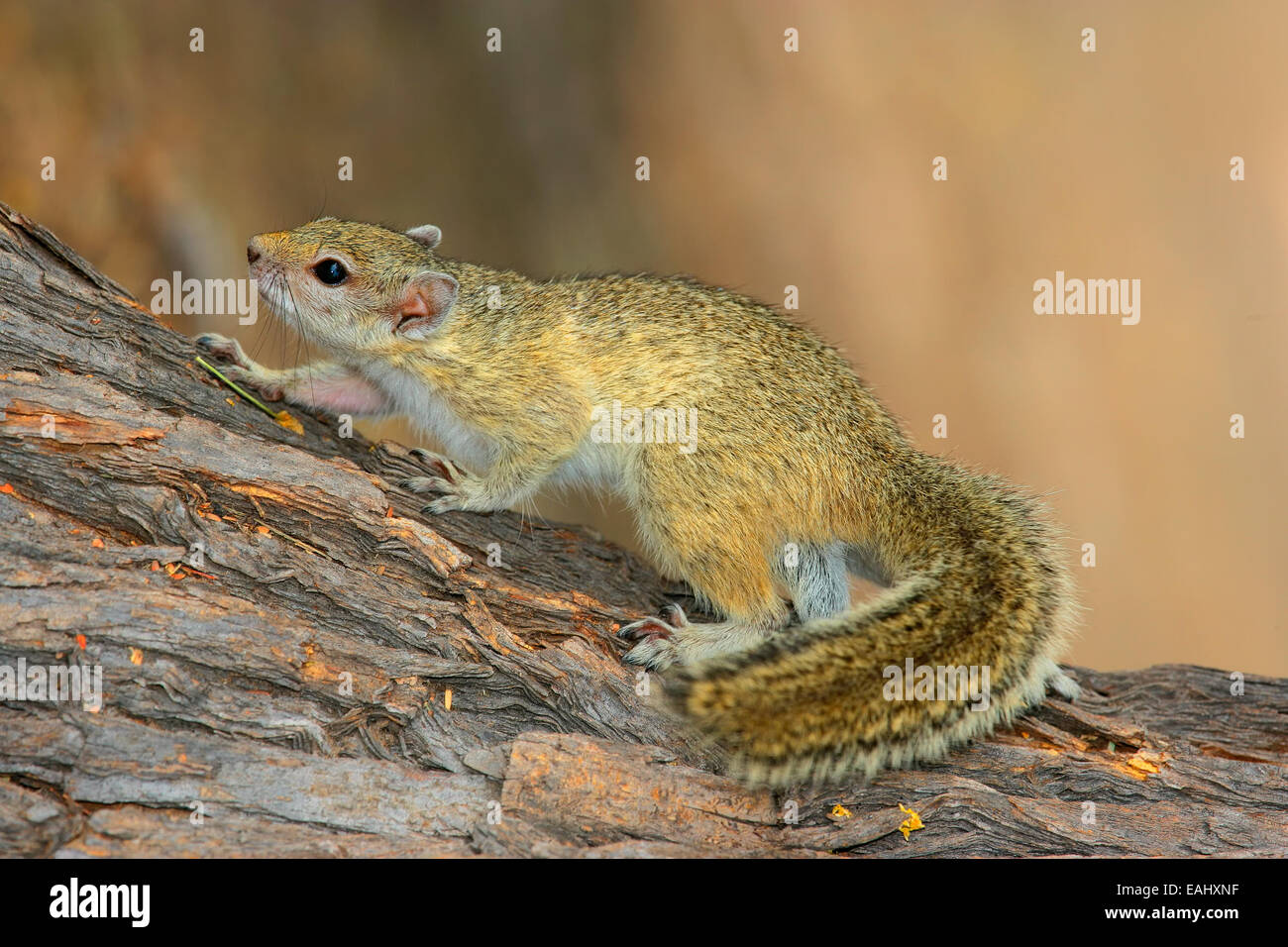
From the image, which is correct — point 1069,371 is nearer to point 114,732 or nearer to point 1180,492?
point 1180,492

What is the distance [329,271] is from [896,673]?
293cm

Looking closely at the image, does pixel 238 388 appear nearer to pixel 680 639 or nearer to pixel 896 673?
pixel 680 639

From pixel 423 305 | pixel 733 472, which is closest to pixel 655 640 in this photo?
pixel 733 472

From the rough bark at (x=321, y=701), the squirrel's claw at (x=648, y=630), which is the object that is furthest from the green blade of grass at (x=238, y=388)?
the squirrel's claw at (x=648, y=630)

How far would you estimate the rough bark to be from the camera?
2.76 meters

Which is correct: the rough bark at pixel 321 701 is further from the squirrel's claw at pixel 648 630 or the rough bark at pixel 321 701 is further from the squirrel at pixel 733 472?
the squirrel at pixel 733 472

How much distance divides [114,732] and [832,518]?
2566 millimetres

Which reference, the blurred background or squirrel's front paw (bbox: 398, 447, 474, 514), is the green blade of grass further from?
Result: the blurred background

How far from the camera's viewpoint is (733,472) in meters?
3.88

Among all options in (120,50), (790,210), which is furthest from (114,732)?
(790,210)

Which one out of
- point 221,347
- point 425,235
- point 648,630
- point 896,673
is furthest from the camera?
point 425,235

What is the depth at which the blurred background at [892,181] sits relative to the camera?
614 centimetres

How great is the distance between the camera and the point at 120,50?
5.83m

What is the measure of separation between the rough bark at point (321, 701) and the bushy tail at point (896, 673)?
14.3 inches
